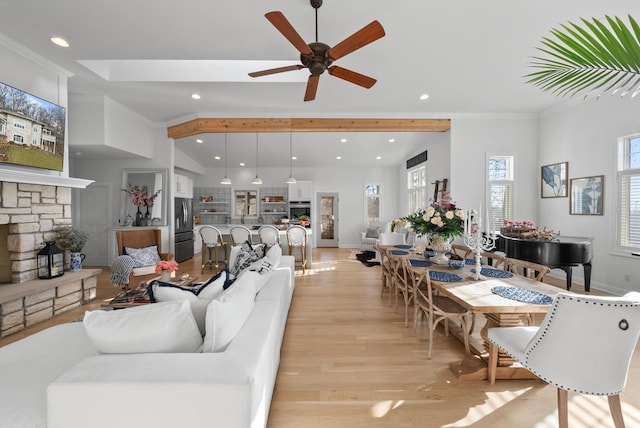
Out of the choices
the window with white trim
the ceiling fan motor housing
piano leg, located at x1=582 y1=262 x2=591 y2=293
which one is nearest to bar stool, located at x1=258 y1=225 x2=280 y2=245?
the ceiling fan motor housing

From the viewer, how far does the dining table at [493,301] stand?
182 cm

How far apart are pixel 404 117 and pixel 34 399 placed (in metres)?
5.76

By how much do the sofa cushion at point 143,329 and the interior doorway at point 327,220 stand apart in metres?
7.96

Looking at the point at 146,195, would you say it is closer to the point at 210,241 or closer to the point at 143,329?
the point at 210,241

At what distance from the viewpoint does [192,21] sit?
8.81 feet

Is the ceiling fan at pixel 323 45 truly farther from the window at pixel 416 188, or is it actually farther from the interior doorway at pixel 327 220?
the interior doorway at pixel 327 220

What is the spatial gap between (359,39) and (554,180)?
4.94 metres

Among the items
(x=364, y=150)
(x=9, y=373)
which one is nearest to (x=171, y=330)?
(x=9, y=373)

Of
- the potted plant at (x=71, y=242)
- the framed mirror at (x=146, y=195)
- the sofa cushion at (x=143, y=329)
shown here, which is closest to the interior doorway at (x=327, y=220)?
the framed mirror at (x=146, y=195)

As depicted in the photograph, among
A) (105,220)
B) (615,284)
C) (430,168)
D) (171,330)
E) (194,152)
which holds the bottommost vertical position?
(615,284)

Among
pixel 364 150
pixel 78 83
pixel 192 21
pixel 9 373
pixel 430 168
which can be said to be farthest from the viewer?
pixel 364 150

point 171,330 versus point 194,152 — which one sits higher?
point 194,152

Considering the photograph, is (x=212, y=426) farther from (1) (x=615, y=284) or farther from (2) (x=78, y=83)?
(1) (x=615, y=284)

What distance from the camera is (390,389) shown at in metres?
2.01
